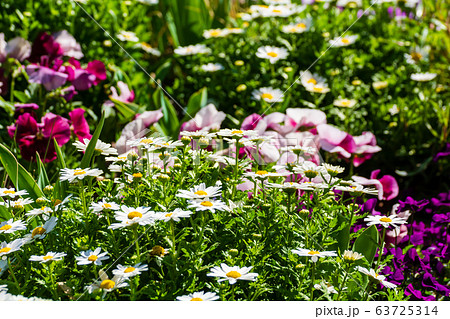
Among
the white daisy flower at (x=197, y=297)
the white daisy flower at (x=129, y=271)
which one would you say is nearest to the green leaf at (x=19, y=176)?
the white daisy flower at (x=129, y=271)

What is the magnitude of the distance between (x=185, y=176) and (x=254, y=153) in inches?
9.7

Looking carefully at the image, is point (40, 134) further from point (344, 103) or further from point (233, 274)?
point (344, 103)

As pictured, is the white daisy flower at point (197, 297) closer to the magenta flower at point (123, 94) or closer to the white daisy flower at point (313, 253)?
the white daisy flower at point (313, 253)

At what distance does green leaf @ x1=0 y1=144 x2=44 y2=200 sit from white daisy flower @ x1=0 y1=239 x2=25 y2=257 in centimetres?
40

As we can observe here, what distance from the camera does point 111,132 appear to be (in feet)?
7.38

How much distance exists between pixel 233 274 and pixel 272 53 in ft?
Answer: 5.67

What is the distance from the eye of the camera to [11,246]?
47.1 inches

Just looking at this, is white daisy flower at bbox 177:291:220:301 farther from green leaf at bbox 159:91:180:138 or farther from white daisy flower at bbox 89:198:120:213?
green leaf at bbox 159:91:180:138

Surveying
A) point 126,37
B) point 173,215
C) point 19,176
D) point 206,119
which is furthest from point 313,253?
point 126,37

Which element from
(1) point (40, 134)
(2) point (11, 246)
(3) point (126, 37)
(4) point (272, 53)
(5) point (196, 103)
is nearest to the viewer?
(2) point (11, 246)

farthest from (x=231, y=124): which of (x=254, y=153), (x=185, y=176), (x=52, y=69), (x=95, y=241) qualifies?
(x=95, y=241)

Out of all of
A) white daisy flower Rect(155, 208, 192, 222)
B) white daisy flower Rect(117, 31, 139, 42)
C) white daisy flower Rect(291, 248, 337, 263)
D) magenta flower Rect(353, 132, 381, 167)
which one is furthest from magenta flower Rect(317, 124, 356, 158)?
white daisy flower Rect(117, 31, 139, 42)

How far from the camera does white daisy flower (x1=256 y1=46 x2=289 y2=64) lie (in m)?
2.61

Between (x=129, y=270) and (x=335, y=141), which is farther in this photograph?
(x=335, y=141)
